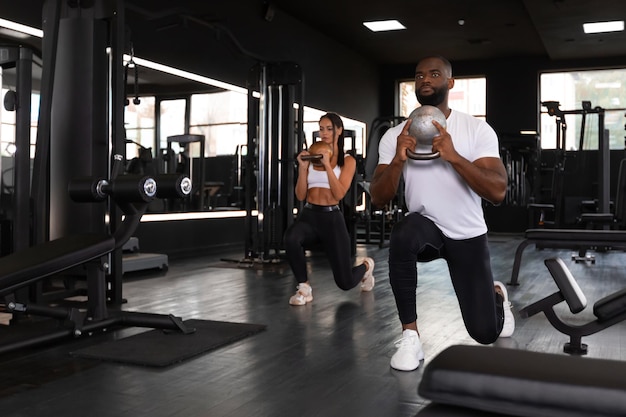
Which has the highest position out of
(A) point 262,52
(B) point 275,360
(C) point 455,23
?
(C) point 455,23

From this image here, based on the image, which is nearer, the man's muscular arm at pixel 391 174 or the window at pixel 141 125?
the man's muscular arm at pixel 391 174

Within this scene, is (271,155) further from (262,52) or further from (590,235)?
(590,235)

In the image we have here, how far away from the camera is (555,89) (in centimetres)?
1112

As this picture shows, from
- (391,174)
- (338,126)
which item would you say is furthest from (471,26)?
(391,174)

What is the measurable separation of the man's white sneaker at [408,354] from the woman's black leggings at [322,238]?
1.32 metres

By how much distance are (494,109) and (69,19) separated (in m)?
8.81

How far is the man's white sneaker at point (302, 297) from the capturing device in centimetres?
389

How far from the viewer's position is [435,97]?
240 cm

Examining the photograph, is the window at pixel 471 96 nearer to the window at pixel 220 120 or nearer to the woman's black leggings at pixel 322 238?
the window at pixel 220 120

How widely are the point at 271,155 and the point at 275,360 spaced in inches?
147

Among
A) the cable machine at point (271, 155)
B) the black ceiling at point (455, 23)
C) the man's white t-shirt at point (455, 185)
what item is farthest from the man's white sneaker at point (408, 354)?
the black ceiling at point (455, 23)

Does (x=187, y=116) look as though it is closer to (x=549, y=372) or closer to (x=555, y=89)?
(x=549, y=372)

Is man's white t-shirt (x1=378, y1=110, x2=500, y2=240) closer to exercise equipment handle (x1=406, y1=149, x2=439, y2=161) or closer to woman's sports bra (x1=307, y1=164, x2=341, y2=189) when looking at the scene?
exercise equipment handle (x1=406, y1=149, x2=439, y2=161)

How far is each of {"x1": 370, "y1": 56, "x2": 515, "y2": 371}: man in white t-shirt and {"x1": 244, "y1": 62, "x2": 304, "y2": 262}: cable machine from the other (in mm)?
3646
